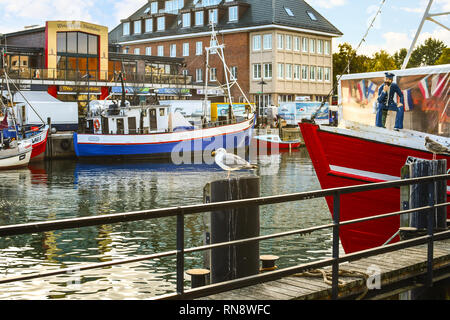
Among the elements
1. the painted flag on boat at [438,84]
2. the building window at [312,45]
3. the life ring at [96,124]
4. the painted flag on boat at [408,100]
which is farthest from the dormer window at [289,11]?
the painted flag on boat at [438,84]

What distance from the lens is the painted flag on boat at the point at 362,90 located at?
14.5m

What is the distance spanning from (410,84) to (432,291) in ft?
23.3

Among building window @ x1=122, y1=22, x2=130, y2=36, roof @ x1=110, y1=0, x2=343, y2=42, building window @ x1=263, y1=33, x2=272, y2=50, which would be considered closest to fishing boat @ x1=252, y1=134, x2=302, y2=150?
building window @ x1=263, y1=33, x2=272, y2=50

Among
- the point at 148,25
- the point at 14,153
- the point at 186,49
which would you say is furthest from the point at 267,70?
the point at 14,153

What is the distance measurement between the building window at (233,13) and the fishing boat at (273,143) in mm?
18470

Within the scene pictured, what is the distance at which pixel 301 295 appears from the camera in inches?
225

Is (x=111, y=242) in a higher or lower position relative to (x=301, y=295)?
lower

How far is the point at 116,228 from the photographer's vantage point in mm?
18781

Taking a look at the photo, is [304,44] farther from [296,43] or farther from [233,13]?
[233,13]

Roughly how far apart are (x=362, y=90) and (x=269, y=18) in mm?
55048

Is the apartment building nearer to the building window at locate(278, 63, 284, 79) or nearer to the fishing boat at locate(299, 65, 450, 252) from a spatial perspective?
the building window at locate(278, 63, 284, 79)

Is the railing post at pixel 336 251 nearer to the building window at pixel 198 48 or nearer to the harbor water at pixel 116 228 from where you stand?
the harbor water at pixel 116 228
